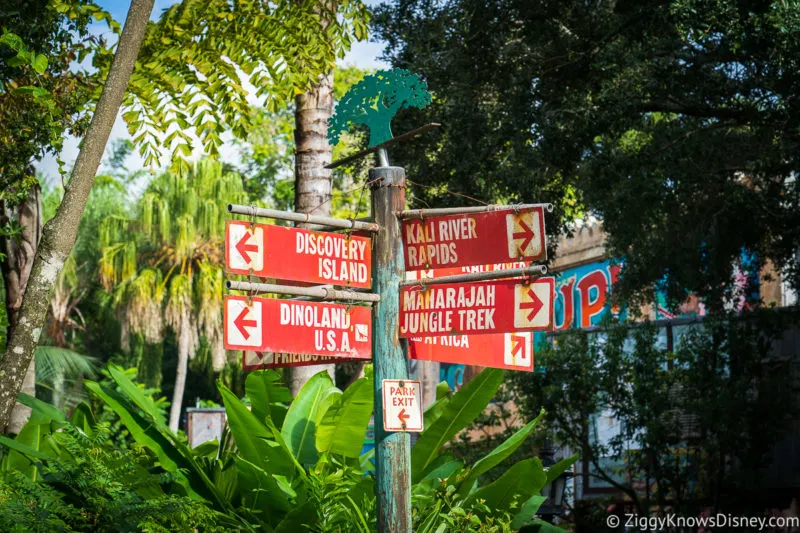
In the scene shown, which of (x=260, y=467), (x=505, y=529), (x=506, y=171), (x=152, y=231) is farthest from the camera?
(x=152, y=231)

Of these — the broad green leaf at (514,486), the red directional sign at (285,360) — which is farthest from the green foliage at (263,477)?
the red directional sign at (285,360)

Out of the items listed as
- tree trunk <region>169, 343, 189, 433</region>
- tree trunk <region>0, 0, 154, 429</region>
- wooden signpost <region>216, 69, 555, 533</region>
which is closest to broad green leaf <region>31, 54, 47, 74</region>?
tree trunk <region>0, 0, 154, 429</region>

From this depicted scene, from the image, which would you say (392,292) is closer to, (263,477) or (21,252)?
(263,477)

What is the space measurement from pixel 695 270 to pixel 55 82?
9.92 m

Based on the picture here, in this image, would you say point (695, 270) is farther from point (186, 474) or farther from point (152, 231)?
point (152, 231)

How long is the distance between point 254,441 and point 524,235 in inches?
103

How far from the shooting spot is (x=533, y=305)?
518 centimetres

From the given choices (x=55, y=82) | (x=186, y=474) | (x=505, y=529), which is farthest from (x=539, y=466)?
(x=55, y=82)

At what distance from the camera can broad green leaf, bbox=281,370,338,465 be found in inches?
278

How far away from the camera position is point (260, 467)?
23.1 feet

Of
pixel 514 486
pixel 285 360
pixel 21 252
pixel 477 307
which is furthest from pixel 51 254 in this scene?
pixel 21 252

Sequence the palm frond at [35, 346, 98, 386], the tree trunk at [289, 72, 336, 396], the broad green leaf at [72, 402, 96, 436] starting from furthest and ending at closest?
1. the palm frond at [35, 346, 98, 386]
2. the tree trunk at [289, 72, 336, 396]
3. the broad green leaf at [72, 402, 96, 436]

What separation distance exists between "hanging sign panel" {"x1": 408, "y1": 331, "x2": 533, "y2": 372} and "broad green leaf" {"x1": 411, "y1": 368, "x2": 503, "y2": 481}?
3.23 feet

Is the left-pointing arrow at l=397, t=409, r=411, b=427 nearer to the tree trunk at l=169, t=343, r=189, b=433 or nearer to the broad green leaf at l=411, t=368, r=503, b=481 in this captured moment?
the broad green leaf at l=411, t=368, r=503, b=481
